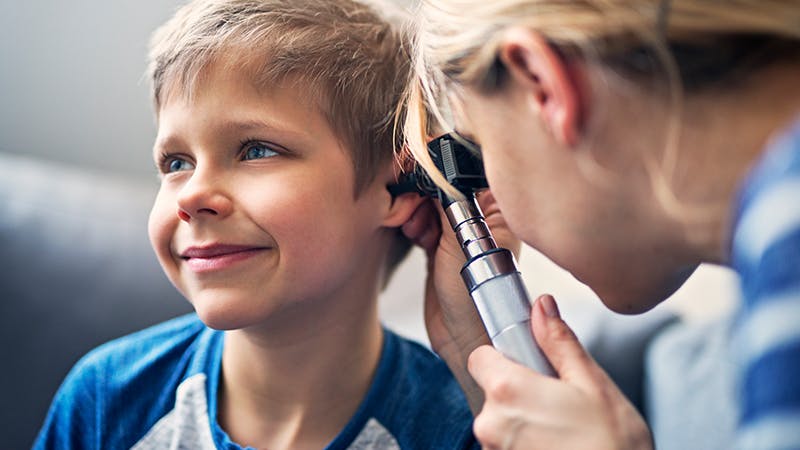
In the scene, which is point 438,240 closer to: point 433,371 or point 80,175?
point 433,371

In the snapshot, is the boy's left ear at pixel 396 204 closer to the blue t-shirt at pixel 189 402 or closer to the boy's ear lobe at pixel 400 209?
the boy's ear lobe at pixel 400 209

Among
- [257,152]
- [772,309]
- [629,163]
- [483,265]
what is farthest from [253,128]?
[772,309]

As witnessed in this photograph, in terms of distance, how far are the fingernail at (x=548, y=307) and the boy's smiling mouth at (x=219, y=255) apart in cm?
27

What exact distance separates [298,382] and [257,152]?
262 millimetres

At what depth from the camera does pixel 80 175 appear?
4.18 ft

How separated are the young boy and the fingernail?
0.73 ft

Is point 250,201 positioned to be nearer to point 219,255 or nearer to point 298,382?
point 219,255

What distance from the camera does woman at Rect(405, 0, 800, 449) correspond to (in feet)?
1.52

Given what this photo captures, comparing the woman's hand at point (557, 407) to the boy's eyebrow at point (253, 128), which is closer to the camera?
the woman's hand at point (557, 407)

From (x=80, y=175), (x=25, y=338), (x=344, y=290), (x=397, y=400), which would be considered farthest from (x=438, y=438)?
(x=80, y=175)

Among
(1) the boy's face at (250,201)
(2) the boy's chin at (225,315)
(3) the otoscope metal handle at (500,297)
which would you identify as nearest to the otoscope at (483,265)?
(3) the otoscope metal handle at (500,297)

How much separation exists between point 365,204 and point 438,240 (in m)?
0.10

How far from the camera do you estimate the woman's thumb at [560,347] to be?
2.15 feet

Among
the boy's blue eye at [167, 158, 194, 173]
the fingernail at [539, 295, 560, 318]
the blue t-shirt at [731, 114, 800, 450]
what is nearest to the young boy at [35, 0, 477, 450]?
the boy's blue eye at [167, 158, 194, 173]
